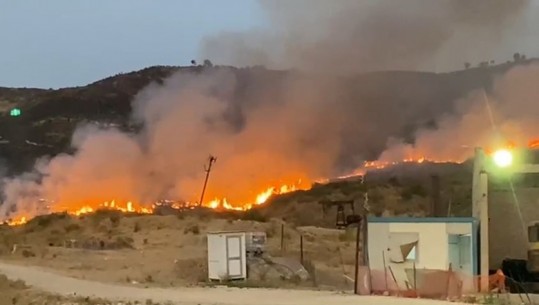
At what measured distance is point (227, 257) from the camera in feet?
116

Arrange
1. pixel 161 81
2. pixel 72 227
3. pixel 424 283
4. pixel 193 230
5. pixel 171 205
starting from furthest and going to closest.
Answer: pixel 161 81, pixel 171 205, pixel 72 227, pixel 193 230, pixel 424 283

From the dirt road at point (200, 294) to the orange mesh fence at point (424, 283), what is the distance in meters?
1.32

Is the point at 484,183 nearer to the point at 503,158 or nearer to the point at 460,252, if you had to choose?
the point at 503,158

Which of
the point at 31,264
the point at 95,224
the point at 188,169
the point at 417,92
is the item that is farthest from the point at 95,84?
the point at 31,264

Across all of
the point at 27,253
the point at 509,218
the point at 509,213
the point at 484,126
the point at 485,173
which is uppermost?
the point at 484,126

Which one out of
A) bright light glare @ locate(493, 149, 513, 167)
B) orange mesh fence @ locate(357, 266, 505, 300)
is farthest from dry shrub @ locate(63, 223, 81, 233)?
bright light glare @ locate(493, 149, 513, 167)

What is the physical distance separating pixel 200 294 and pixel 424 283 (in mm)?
7311

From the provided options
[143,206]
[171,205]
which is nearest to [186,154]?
[171,205]

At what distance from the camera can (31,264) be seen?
140 feet

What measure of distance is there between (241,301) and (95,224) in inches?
1369

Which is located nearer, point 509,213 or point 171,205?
point 509,213

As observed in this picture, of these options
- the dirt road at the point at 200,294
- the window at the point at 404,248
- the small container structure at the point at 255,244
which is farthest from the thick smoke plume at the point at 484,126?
the dirt road at the point at 200,294

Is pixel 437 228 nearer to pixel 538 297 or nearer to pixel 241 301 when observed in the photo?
pixel 538 297

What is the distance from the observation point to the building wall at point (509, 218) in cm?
3419
